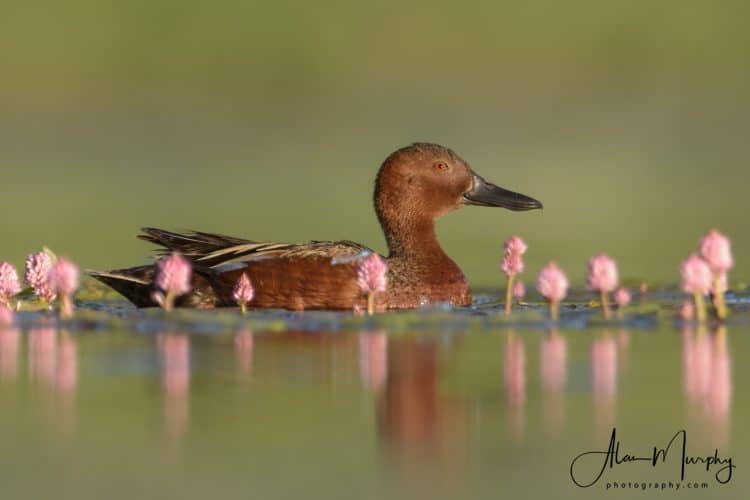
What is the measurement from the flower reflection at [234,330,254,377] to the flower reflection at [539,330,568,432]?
1331mm

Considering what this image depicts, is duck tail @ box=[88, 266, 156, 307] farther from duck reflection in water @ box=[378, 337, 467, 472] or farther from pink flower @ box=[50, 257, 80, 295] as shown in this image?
duck reflection in water @ box=[378, 337, 467, 472]

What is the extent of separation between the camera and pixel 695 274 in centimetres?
865

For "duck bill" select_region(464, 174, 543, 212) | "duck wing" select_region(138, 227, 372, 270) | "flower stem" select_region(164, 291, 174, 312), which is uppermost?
"duck bill" select_region(464, 174, 543, 212)

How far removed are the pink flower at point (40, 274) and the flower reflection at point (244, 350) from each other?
4.71 feet

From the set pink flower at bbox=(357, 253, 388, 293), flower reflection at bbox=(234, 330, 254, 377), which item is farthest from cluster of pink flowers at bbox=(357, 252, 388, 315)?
flower reflection at bbox=(234, 330, 254, 377)

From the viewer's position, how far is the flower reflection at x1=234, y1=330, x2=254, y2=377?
8.22 m

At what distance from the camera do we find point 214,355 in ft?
28.0

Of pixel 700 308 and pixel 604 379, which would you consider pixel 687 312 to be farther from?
pixel 604 379

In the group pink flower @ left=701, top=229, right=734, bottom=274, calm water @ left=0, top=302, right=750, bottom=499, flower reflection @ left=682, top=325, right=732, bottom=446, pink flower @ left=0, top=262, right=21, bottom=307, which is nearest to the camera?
calm water @ left=0, top=302, right=750, bottom=499

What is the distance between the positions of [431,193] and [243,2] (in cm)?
2327

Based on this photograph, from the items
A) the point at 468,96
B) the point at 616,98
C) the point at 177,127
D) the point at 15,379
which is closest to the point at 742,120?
the point at 616,98

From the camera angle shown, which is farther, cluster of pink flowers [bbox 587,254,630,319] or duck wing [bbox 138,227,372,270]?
duck wing [bbox 138,227,372,270]

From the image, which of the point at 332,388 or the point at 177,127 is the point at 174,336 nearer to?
the point at 332,388

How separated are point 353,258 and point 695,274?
8.93 feet
